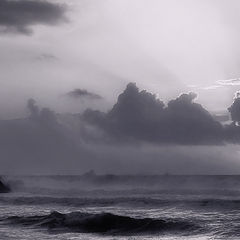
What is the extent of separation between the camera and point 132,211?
140 ft

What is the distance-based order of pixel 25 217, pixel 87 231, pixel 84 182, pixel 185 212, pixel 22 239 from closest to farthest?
pixel 22 239 → pixel 87 231 → pixel 25 217 → pixel 185 212 → pixel 84 182

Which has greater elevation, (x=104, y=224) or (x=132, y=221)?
(x=132, y=221)

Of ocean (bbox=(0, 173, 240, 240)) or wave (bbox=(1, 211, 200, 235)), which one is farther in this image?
wave (bbox=(1, 211, 200, 235))

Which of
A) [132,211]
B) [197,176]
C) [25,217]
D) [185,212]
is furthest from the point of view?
[197,176]

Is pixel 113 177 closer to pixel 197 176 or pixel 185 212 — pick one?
pixel 197 176

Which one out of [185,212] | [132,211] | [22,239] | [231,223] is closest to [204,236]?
[231,223]

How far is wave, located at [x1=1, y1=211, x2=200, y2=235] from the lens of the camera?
102 ft

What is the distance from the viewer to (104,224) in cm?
3291

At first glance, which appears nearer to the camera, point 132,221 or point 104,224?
point 104,224

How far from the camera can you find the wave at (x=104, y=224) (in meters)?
31.0

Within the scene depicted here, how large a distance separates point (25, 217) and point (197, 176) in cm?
6543

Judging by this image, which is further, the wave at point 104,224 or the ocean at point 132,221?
the wave at point 104,224

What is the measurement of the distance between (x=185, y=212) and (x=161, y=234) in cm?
1108

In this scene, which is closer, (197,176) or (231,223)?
(231,223)
